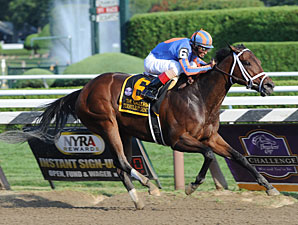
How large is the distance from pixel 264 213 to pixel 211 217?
0.47m

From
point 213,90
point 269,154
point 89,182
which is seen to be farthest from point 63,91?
point 269,154

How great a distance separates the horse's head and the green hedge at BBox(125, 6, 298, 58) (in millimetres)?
11135

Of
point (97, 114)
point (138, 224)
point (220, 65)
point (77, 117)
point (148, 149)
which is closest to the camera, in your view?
point (138, 224)

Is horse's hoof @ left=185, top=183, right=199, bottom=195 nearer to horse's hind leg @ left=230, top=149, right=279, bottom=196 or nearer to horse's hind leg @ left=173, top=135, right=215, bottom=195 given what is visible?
horse's hind leg @ left=173, top=135, right=215, bottom=195

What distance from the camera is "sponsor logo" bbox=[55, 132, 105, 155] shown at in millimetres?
5852

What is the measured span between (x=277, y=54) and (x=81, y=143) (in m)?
9.88

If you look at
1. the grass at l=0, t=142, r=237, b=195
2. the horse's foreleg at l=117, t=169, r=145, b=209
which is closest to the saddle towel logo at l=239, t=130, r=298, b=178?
the grass at l=0, t=142, r=237, b=195

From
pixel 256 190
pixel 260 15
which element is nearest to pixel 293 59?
pixel 260 15

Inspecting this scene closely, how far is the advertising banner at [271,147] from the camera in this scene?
541cm

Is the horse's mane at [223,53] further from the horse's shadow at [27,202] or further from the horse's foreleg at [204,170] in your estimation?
the horse's shadow at [27,202]

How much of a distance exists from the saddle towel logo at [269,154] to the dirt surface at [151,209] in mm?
272

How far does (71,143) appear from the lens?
19.4 ft

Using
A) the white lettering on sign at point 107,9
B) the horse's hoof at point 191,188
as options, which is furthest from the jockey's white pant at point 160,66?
the white lettering on sign at point 107,9

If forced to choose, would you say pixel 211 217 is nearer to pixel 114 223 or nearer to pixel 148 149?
pixel 114 223
